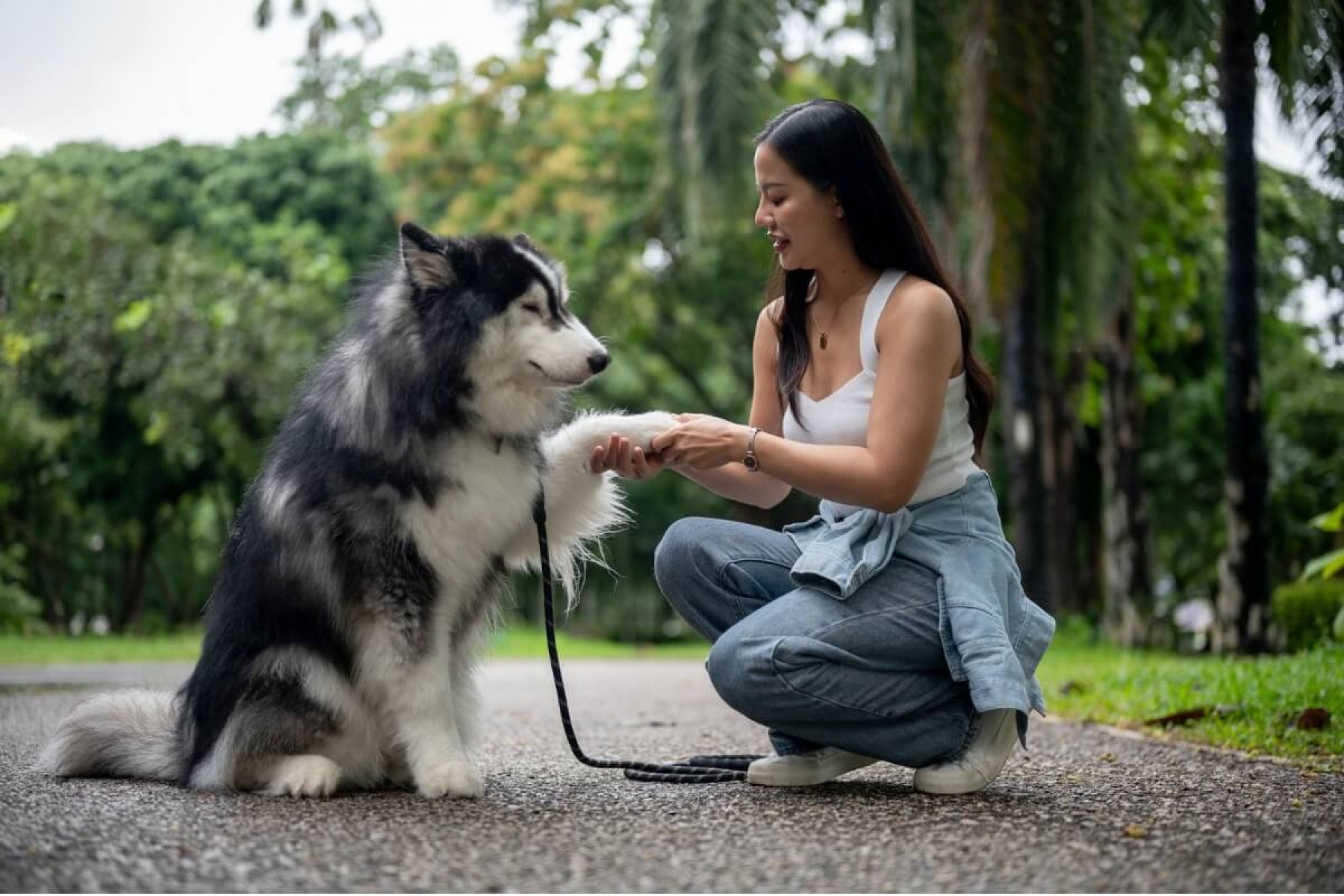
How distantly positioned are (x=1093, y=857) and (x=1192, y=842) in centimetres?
30

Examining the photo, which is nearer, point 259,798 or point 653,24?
point 259,798

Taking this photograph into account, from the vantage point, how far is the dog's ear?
3.63 m

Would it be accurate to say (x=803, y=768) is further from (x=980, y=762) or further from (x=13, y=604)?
(x=13, y=604)

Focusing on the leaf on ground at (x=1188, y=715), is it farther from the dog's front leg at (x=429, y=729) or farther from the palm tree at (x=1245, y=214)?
the palm tree at (x=1245, y=214)

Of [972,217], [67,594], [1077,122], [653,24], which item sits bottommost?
[67,594]

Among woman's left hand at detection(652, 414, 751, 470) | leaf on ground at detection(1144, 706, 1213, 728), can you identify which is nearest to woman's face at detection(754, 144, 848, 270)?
woman's left hand at detection(652, 414, 751, 470)

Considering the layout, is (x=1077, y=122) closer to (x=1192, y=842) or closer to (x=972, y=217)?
(x=972, y=217)

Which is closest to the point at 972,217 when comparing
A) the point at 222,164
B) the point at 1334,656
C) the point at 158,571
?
the point at 1334,656

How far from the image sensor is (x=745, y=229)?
19562mm

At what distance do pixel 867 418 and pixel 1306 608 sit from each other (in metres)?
7.10

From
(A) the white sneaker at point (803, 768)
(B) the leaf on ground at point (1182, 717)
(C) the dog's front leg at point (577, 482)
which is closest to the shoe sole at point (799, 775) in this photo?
(A) the white sneaker at point (803, 768)

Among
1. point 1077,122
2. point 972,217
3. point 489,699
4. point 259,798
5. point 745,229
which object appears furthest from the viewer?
point 745,229

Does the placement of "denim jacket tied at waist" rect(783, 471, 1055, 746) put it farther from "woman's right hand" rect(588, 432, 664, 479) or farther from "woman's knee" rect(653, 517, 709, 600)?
"woman's right hand" rect(588, 432, 664, 479)

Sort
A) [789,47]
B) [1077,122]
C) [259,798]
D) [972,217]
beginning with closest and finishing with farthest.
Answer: [259,798] < [972,217] < [1077,122] < [789,47]
